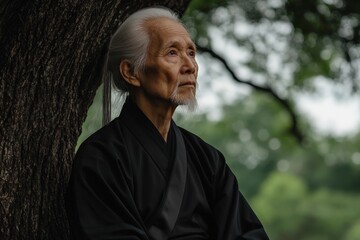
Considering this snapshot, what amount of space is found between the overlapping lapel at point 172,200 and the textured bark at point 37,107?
0.47 m

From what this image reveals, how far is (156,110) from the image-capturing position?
11.8 ft

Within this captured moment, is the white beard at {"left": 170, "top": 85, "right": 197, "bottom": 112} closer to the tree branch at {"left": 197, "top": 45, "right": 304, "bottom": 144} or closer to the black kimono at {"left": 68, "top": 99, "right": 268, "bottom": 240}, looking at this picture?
the black kimono at {"left": 68, "top": 99, "right": 268, "bottom": 240}

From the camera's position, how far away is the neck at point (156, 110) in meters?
3.57

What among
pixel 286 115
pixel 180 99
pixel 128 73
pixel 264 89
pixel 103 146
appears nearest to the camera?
pixel 103 146

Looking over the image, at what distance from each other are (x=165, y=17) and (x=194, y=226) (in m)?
0.89

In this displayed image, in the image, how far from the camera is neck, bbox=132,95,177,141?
11.7ft

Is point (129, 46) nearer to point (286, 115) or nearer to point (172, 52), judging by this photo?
point (172, 52)

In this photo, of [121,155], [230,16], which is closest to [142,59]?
[121,155]

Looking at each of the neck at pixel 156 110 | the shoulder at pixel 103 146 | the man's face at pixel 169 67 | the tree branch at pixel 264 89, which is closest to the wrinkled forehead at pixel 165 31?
the man's face at pixel 169 67

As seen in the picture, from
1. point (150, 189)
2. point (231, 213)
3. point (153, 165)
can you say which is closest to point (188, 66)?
point (153, 165)

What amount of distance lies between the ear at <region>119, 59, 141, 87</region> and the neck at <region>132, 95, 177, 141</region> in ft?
0.21

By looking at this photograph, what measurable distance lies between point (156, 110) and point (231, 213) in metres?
0.53

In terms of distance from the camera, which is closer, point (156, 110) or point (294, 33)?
point (156, 110)

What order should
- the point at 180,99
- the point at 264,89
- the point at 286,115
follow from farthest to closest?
1. the point at 286,115
2. the point at 264,89
3. the point at 180,99
